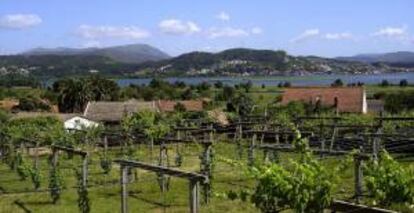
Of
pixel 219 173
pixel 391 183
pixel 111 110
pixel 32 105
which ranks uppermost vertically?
pixel 391 183

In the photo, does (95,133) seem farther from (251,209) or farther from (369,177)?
(369,177)

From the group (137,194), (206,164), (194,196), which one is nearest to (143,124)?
(137,194)

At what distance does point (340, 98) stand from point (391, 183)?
6049 cm

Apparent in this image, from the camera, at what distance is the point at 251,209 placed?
1773cm

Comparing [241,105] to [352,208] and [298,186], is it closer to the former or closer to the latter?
[352,208]

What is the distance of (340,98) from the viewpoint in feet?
220

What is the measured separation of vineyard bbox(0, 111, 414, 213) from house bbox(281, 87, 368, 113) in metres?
21.3

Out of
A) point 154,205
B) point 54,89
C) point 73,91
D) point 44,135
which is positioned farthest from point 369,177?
point 54,89

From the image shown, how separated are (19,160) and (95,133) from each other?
34.9 feet

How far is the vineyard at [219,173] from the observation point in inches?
302

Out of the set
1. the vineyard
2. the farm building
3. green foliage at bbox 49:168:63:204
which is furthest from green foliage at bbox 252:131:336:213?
the farm building

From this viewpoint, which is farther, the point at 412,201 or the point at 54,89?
the point at 54,89

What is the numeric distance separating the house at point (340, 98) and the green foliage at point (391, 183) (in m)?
55.2

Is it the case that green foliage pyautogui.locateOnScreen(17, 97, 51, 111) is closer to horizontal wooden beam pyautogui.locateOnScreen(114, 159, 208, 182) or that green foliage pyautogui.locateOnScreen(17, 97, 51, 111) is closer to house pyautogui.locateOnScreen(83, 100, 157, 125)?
house pyautogui.locateOnScreen(83, 100, 157, 125)
